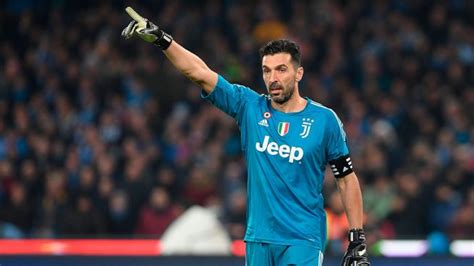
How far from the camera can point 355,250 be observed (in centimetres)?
637

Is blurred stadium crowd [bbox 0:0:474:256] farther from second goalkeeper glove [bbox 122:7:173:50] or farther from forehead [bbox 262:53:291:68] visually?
second goalkeeper glove [bbox 122:7:173:50]

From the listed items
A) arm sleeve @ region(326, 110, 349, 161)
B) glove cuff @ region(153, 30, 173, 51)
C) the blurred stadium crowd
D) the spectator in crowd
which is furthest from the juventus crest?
the spectator in crowd

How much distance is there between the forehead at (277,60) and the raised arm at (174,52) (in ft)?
1.05

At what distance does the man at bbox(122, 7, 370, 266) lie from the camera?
6.13m

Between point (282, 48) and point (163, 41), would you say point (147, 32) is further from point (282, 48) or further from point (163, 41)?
point (282, 48)

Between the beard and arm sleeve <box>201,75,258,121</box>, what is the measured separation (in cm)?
22

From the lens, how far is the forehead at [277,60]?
6133mm

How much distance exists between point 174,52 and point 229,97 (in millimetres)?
416

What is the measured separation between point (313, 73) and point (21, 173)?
4527 millimetres

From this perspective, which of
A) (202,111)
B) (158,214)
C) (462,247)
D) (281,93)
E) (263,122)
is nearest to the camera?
(281,93)

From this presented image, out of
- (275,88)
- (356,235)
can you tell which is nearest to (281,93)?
(275,88)

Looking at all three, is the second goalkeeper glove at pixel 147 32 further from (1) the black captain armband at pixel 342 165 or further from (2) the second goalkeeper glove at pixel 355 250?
(2) the second goalkeeper glove at pixel 355 250

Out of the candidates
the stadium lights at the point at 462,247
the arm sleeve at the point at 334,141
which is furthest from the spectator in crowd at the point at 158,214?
the arm sleeve at the point at 334,141

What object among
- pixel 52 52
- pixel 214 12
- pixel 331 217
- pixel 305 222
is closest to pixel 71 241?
pixel 331 217
